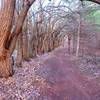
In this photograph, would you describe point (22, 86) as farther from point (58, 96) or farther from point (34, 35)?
point (34, 35)

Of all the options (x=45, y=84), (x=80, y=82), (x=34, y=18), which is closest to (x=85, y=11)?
(x=34, y=18)

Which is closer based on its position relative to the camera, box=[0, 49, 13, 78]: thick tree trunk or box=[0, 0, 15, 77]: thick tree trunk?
box=[0, 0, 15, 77]: thick tree trunk

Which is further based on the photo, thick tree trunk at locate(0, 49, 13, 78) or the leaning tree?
thick tree trunk at locate(0, 49, 13, 78)

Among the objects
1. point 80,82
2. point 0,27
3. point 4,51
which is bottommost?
point 80,82

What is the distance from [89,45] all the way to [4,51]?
1041 inches

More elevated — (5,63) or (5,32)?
(5,32)

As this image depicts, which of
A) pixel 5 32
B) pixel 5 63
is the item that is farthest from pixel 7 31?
pixel 5 63

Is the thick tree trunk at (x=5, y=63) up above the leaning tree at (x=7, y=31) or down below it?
below

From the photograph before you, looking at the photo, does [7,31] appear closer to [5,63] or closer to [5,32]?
[5,32]

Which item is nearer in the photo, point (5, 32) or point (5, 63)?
point (5, 32)

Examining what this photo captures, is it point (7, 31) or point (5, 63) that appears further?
point (5, 63)

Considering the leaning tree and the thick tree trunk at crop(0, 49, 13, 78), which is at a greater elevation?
the leaning tree

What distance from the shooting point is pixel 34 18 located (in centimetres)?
2508

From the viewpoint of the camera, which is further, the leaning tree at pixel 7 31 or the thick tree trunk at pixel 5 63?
the thick tree trunk at pixel 5 63
